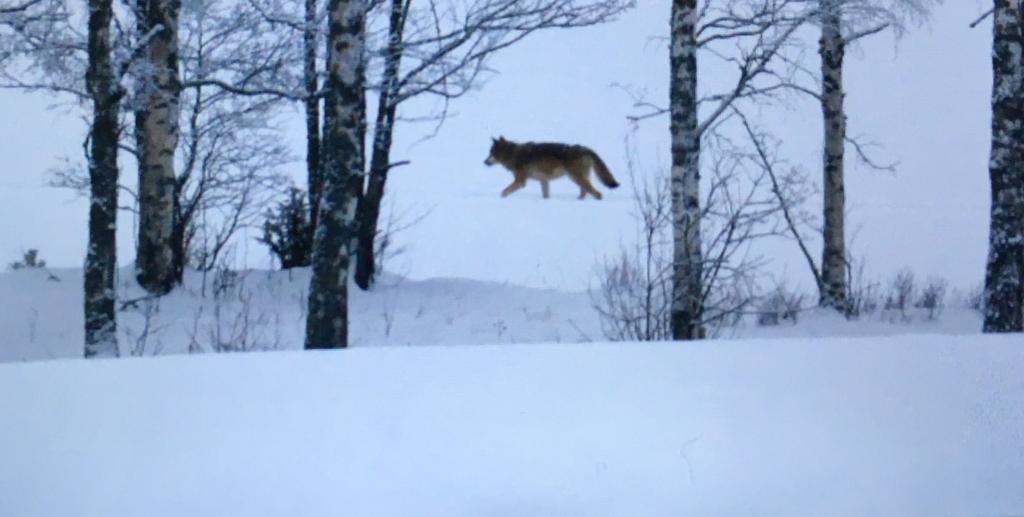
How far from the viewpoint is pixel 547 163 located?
24.8 ft

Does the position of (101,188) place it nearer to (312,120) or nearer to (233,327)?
(233,327)

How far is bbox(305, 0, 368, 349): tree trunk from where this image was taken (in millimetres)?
6852

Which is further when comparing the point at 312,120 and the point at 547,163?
the point at 312,120

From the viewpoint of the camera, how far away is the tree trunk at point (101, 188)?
7023 millimetres

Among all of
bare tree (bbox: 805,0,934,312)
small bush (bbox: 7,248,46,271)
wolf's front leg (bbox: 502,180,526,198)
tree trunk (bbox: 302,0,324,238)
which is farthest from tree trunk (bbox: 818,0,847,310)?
small bush (bbox: 7,248,46,271)

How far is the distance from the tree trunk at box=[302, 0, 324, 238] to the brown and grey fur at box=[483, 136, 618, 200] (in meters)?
1.47

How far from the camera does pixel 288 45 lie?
8992mm

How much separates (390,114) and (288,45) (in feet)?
2.63

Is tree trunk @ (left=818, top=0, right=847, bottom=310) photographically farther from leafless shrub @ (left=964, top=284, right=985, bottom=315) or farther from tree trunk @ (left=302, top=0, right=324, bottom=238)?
tree trunk @ (left=302, top=0, right=324, bottom=238)

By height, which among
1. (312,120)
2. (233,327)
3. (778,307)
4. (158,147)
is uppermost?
(312,120)

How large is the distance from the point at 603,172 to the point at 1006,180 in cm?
212

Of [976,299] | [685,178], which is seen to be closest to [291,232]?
[685,178]

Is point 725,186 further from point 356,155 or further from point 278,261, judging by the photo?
point 278,261

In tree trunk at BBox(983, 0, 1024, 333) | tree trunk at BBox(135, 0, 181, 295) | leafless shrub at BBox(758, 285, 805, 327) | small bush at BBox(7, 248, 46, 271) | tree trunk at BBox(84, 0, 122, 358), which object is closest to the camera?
tree trunk at BBox(84, 0, 122, 358)
